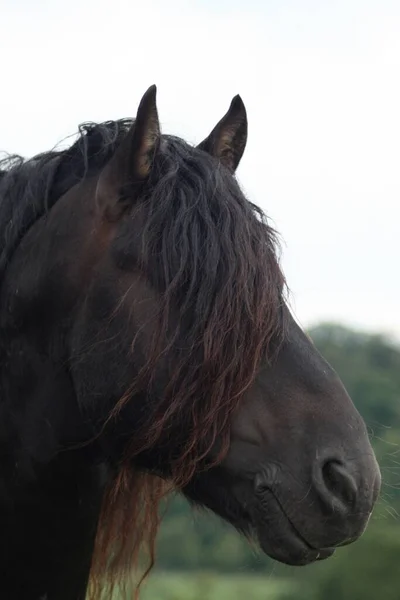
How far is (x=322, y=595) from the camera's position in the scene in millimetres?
14484

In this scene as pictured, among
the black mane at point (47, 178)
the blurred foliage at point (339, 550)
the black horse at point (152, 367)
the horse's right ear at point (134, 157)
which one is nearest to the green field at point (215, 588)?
the blurred foliage at point (339, 550)

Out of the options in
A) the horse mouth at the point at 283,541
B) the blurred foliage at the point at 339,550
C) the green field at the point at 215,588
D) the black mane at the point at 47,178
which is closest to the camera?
the horse mouth at the point at 283,541

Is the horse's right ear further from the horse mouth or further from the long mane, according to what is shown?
the horse mouth

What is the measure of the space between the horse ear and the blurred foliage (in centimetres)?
101

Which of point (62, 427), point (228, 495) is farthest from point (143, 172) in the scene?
point (228, 495)

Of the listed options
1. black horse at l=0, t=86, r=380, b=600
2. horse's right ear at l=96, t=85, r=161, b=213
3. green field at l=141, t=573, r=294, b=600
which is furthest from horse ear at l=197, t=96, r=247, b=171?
green field at l=141, t=573, r=294, b=600

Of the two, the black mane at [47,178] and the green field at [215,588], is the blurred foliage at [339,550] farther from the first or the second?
the black mane at [47,178]

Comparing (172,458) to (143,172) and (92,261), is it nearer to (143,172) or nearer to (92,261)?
(92,261)

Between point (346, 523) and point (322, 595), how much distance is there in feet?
41.6

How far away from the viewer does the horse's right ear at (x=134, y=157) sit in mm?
2832

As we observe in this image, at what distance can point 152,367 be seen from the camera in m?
2.69

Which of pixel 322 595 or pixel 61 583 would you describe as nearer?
pixel 61 583

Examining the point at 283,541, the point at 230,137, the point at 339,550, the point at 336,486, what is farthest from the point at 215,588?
the point at 336,486

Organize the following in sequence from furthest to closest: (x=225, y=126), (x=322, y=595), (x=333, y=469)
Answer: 1. (x=322, y=595)
2. (x=225, y=126)
3. (x=333, y=469)
